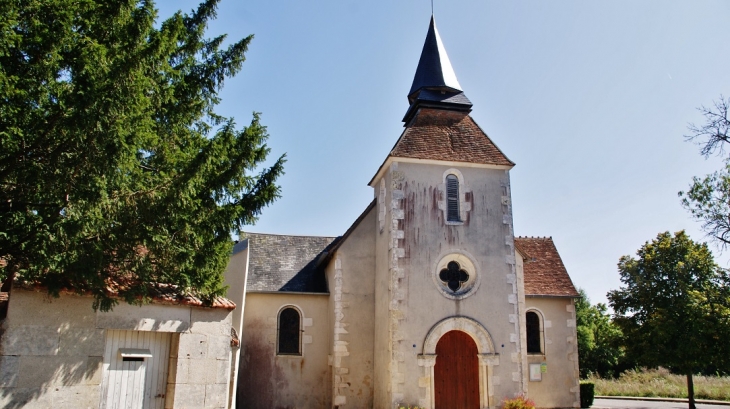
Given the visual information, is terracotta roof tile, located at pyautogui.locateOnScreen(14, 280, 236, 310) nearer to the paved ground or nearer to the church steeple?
the church steeple

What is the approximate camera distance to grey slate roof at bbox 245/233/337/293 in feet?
61.9

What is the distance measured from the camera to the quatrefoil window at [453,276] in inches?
628

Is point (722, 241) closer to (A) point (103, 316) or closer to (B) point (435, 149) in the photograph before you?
(B) point (435, 149)

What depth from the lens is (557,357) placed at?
18.3 metres

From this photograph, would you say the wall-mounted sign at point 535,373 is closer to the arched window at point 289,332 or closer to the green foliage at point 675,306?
the green foliage at point 675,306

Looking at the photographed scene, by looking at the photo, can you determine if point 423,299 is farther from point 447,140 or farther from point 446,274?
point 447,140

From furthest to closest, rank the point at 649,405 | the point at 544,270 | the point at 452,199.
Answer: the point at 649,405
the point at 544,270
the point at 452,199

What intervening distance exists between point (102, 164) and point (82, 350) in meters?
3.31

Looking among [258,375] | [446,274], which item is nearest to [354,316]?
[446,274]

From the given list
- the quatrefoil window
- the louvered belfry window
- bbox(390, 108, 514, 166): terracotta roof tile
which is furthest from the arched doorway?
bbox(390, 108, 514, 166): terracotta roof tile

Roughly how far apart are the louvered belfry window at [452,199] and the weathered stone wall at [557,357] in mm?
4513

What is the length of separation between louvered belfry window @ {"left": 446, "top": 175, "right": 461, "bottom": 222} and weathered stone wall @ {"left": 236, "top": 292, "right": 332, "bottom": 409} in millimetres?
5114

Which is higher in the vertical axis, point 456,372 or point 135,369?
point 135,369

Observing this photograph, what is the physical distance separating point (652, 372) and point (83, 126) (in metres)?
32.0
